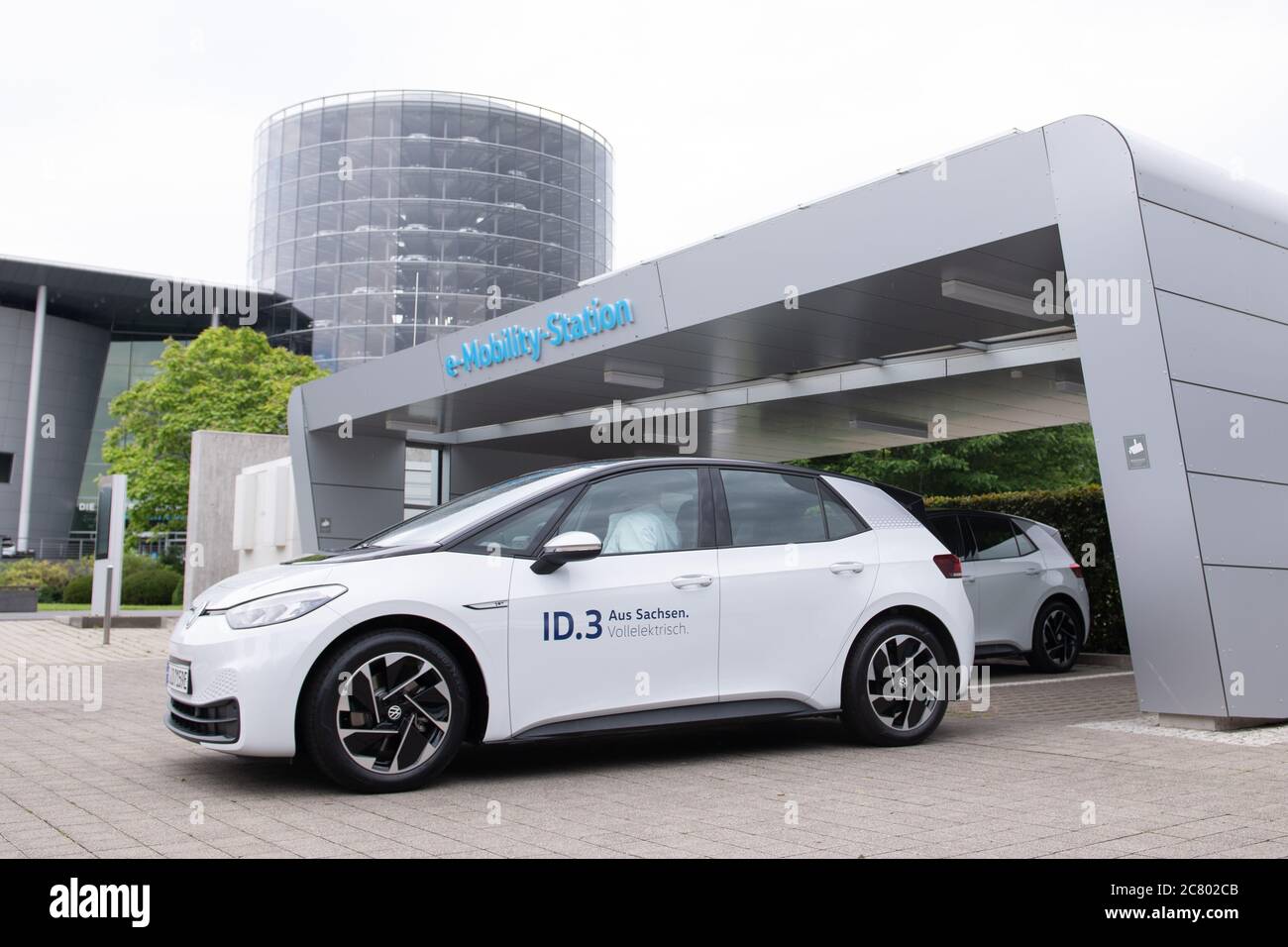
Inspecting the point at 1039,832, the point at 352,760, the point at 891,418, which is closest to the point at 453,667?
the point at 352,760

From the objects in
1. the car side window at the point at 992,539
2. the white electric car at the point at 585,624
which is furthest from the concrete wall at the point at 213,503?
the white electric car at the point at 585,624

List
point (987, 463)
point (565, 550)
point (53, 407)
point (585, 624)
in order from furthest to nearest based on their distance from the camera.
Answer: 1. point (53, 407)
2. point (987, 463)
3. point (585, 624)
4. point (565, 550)

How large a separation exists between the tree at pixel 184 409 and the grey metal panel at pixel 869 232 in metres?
32.1

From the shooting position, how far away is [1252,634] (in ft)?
24.4

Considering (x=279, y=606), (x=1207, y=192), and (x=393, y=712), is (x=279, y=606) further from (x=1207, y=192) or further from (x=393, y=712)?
(x=1207, y=192)

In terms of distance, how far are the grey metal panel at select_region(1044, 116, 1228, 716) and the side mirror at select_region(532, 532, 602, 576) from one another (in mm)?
3706

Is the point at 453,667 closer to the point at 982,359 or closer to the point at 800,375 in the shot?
the point at 982,359

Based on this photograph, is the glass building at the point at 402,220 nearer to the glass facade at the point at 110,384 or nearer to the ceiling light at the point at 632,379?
the glass facade at the point at 110,384

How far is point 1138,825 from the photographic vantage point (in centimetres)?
472

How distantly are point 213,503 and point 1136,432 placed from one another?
23.2 m

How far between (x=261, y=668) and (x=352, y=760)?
59 centimetres

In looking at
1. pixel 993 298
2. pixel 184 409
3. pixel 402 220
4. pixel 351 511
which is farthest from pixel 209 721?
pixel 402 220

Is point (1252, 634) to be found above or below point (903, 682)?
above

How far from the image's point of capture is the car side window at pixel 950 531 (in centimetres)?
1125
